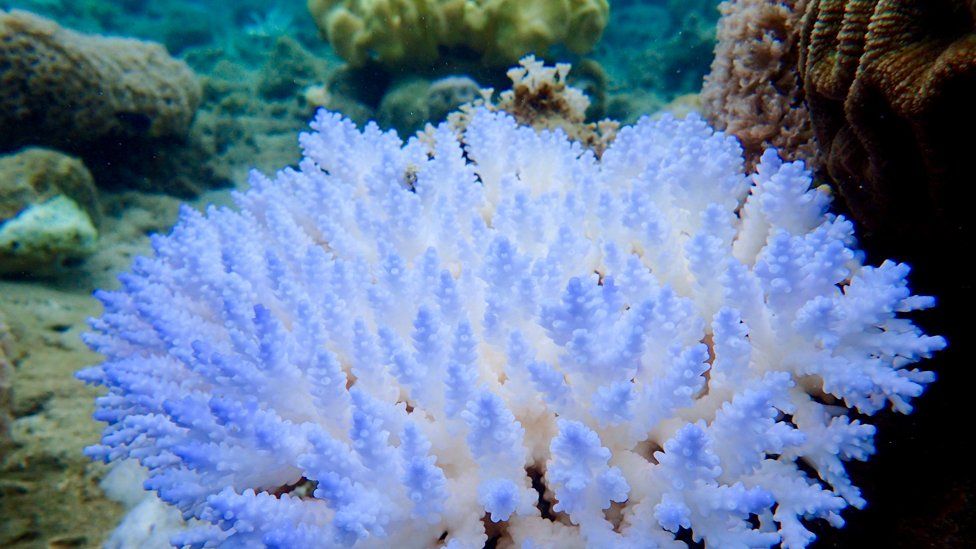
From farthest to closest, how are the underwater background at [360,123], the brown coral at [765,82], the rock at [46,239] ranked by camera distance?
the rock at [46,239] < the brown coral at [765,82] < the underwater background at [360,123]

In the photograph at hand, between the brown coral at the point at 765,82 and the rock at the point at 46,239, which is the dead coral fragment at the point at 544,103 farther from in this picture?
the rock at the point at 46,239

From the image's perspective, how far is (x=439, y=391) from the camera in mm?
1598

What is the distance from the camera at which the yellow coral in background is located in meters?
7.31

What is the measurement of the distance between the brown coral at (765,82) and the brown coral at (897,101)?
59 cm

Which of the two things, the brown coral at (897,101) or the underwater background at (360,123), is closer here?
the brown coral at (897,101)

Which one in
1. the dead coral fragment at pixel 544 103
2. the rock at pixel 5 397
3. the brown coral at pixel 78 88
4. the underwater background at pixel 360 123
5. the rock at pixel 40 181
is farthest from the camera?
the brown coral at pixel 78 88

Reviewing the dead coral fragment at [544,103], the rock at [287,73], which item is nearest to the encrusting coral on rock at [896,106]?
the dead coral fragment at [544,103]

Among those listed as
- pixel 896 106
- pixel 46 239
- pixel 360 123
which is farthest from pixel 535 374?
pixel 360 123

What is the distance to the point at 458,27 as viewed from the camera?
7492 mm

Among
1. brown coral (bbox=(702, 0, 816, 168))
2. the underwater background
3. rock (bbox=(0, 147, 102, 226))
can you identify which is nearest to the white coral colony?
the underwater background

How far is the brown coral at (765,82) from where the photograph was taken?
2443mm

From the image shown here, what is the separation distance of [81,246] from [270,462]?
567 cm

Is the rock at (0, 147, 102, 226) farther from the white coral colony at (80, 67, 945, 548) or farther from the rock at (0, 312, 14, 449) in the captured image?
the white coral colony at (80, 67, 945, 548)

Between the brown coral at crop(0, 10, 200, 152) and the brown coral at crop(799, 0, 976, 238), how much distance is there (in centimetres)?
763
